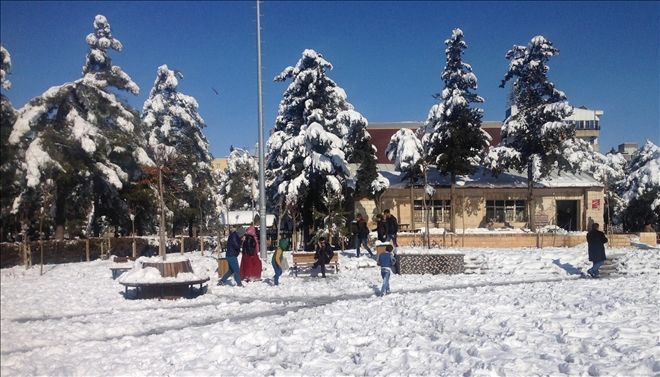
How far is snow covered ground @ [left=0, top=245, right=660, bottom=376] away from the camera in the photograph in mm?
5062

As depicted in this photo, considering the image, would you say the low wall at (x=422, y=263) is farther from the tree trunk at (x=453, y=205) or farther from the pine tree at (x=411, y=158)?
the tree trunk at (x=453, y=205)

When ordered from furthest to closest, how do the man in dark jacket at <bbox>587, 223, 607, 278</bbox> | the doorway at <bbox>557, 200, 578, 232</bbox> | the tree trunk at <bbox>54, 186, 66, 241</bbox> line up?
the doorway at <bbox>557, 200, 578, 232</bbox>, the man in dark jacket at <bbox>587, 223, 607, 278</bbox>, the tree trunk at <bbox>54, 186, 66, 241</bbox>

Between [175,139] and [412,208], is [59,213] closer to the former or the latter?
[175,139]

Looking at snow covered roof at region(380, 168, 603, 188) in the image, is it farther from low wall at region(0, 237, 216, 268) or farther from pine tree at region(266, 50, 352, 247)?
low wall at region(0, 237, 216, 268)

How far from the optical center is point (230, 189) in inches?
1800

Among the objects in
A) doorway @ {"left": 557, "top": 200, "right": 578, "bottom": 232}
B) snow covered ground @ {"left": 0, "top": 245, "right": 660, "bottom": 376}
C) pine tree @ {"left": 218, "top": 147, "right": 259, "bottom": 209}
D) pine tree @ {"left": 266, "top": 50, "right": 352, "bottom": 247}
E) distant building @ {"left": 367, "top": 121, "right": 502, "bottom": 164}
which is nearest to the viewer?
snow covered ground @ {"left": 0, "top": 245, "right": 660, "bottom": 376}

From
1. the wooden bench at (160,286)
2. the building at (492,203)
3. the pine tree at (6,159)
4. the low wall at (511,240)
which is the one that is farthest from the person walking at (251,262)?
the building at (492,203)

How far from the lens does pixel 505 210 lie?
36000 mm

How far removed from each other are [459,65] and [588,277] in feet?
60.9

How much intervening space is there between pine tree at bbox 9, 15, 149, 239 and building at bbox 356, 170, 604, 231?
104 feet

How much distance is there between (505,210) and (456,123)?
7633 millimetres

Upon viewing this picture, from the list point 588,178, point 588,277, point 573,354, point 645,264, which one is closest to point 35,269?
point 573,354

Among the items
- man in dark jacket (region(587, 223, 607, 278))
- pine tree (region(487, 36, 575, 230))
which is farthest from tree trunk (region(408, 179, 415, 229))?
man in dark jacket (region(587, 223, 607, 278))

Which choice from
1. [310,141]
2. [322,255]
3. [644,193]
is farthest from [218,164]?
[644,193]
